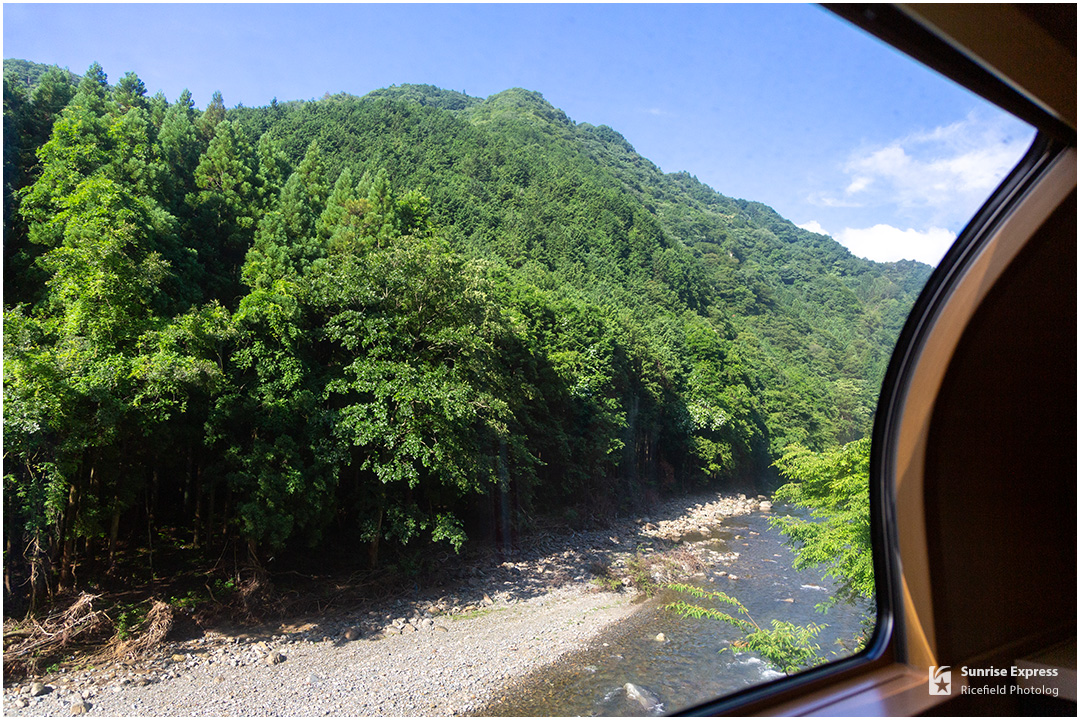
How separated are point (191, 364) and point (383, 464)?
238 centimetres

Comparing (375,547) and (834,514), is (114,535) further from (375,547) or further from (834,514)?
(834,514)

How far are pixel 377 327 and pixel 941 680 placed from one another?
243 inches

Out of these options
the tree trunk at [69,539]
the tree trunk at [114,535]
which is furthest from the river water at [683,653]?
the tree trunk at [114,535]

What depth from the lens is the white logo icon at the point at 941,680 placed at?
1.39 metres

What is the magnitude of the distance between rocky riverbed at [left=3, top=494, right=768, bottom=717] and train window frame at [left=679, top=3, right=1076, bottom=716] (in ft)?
6.00

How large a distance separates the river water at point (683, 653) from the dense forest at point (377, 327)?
2.67 feet

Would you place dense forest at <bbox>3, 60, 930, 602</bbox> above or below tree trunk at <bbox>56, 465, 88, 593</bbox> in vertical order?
above

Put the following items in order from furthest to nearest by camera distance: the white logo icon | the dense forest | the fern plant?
the dense forest < the fern plant < the white logo icon

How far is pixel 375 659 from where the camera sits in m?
4.05

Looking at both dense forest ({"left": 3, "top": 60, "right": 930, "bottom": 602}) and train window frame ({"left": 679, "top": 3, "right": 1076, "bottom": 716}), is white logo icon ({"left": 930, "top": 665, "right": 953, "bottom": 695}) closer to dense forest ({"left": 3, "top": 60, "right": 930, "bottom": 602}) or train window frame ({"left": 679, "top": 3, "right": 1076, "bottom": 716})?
train window frame ({"left": 679, "top": 3, "right": 1076, "bottom": 716})

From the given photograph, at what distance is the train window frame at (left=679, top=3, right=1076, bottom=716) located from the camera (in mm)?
1038

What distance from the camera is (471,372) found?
7.18 meters

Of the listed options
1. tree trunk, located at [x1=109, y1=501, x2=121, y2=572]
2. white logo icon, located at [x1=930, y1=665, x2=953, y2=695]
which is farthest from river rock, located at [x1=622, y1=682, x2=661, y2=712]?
tree trunk, located at [x1=109, y1=501, x2=121, y2=572]

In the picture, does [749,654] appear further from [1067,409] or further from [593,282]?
[593,282]
